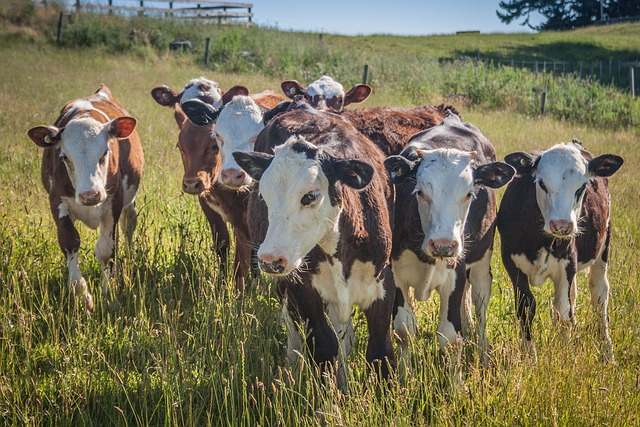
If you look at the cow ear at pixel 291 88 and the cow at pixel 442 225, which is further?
the cow ear at pixel 291 88

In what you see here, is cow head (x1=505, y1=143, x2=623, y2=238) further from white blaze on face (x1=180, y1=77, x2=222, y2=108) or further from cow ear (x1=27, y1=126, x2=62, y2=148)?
white blaze on face (x1=180, y1=77, x2=222, y2=108)

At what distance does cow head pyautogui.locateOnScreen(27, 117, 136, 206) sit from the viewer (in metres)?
6.10

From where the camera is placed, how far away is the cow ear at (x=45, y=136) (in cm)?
624

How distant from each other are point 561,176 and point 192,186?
3.12 meters

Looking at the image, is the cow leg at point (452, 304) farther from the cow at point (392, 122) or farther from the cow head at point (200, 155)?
the cow head at point (200, 155)

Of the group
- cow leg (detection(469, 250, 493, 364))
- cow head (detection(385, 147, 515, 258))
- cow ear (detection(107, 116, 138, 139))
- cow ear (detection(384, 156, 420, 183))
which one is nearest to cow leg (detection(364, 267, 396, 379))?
cow head (detection(385, 147, 515, 258))

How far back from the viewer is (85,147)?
6305mm

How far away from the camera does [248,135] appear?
20.9 feet

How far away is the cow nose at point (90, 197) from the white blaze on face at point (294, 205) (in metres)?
2.41

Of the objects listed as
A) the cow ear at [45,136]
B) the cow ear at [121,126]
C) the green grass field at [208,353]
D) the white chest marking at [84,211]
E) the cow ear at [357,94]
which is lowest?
the green grass field at [208,353]

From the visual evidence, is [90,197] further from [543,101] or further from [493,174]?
[543,101]

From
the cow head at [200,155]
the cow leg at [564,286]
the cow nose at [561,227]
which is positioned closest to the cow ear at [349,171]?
the cow nose at [561,227]

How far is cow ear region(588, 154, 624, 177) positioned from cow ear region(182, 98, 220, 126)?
11.2ft

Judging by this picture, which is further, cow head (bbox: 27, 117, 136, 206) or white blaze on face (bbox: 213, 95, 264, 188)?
white blaze on face (bbox: 213, 95, 264, 188)
